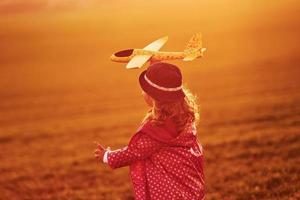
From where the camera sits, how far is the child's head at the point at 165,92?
386cm

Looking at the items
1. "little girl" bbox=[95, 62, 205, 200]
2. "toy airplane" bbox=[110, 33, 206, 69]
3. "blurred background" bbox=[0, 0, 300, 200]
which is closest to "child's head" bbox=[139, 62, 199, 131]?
"little girl" bbox=[95, 62, 205, 200]

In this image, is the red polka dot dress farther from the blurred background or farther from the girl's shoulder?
the blurred background

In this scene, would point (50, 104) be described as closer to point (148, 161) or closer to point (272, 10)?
point (148, 161)

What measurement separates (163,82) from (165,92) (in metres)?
0.08

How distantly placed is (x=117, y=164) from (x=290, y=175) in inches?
146

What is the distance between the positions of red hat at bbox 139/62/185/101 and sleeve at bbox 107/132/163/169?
0.31 m

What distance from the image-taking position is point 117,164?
4020 millimetres

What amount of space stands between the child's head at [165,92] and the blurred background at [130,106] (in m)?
2.71

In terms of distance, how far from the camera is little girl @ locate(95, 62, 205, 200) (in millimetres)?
3904

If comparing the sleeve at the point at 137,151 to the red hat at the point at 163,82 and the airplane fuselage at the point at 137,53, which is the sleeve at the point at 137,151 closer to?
the red hat at the point at 163,82

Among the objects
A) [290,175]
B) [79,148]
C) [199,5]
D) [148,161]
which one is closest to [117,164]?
[148,161]

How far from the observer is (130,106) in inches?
718

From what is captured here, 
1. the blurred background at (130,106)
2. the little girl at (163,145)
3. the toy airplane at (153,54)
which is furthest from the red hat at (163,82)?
the blurred background at (130,106)

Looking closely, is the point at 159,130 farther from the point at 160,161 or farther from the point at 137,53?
the point at 137,53
